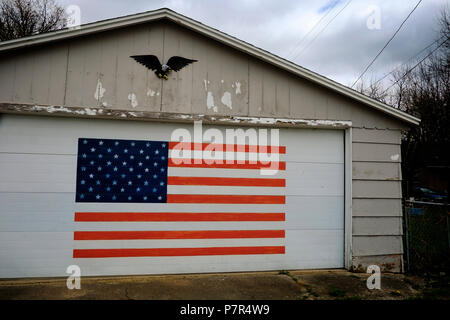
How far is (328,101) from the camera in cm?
574

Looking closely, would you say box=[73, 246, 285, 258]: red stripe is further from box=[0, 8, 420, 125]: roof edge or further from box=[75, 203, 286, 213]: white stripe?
box=[0, 8, 420, 125]: roof edge

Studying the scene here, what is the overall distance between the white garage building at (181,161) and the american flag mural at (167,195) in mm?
19

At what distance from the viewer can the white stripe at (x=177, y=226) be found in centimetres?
512

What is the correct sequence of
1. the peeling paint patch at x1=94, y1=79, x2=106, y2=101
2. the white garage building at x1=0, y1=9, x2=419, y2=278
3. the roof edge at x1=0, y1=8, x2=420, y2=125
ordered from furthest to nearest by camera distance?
the peeling paint patch at x1=94, y1=79, x2=106, y2=101 → the white garage building at x1=0, y1=9, x2=419, y2=278 → the roof edge at x1=0, y1=8, x2=420, y2=125

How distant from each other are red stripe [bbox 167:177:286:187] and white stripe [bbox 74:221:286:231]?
66 centimetres

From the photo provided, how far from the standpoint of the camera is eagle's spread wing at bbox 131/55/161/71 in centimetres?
526

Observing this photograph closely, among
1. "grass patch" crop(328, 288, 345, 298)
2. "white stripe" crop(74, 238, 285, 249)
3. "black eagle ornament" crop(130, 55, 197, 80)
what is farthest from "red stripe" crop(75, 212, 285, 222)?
"black eagle ornament" crop(130, 55, 197, 80)

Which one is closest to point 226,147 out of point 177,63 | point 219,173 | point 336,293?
point 219,173

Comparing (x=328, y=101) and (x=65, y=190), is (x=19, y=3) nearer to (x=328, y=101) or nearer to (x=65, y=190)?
(x=65, y=190)

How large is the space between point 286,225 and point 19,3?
19.6 metres

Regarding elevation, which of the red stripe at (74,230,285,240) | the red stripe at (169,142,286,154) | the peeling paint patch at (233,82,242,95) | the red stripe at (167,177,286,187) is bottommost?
the red stripe at (74,230,285,240)

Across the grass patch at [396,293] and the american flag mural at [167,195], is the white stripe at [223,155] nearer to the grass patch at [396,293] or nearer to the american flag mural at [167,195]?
the american flag mural at [167,195]

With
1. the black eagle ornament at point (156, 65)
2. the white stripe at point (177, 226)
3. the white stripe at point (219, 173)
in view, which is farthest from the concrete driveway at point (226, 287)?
the black eagle ornament at point (156, 65)
